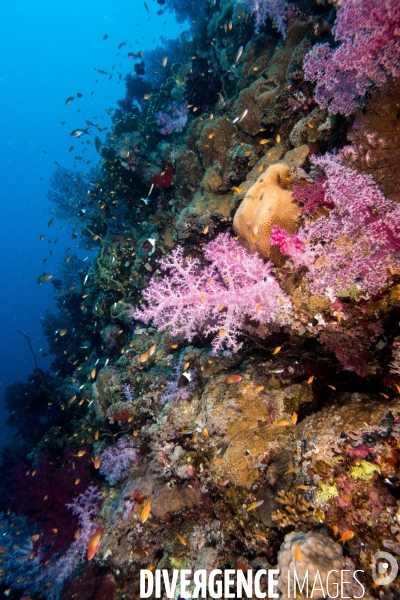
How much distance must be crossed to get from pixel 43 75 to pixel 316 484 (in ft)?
486

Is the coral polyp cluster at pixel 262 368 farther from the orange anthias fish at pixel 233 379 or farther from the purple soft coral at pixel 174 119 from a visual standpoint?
the purple soft coral at pixel 174 119

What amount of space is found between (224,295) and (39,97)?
473 ft

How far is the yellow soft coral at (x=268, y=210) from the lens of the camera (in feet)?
12.3

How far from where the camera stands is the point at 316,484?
3.12 meters

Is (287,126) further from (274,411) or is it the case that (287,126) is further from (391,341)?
(274,411)

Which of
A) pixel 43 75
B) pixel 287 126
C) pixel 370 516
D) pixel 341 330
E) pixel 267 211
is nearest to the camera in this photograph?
pixel 370 516

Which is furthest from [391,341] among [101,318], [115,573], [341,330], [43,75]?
[43,75]

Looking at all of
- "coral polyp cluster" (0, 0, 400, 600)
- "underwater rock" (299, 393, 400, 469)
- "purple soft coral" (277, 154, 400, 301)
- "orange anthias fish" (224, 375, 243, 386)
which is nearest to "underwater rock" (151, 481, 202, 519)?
"coral polyp cluster" (0, 0, 400, 600)

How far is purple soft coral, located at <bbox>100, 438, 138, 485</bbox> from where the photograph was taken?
5703mm

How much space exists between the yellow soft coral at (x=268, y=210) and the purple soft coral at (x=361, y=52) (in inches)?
39.8

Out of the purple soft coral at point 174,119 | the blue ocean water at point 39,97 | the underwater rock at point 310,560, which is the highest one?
the blue ocean water at point 39,97

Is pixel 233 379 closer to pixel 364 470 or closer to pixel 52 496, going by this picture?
pixel 364 470

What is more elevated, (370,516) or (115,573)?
(370,516)

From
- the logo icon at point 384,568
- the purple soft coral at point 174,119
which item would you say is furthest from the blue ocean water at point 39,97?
the logo icon at point 384,568
